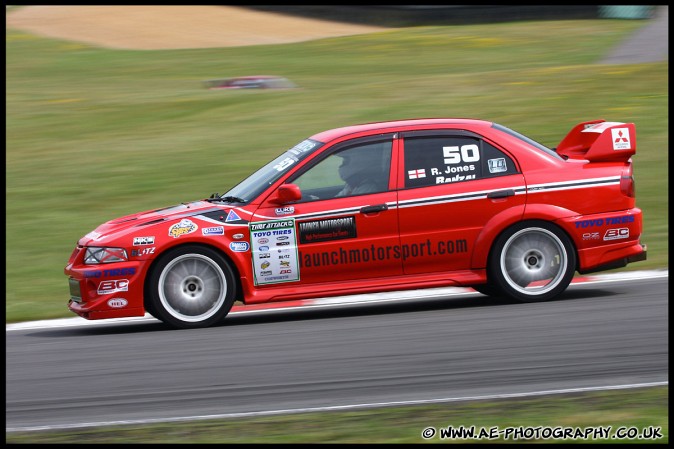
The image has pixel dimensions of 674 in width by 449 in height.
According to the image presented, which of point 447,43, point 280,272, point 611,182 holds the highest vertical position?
point 447,43

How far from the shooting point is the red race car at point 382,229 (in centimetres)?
873

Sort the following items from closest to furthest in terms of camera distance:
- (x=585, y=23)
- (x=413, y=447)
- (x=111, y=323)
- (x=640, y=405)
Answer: (x=413, y=447), (x=640, y=405), (x=111, y=323), (x=585, y=23)

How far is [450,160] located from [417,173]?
32cm

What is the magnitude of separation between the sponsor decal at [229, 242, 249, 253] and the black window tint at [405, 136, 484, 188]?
1.44 m

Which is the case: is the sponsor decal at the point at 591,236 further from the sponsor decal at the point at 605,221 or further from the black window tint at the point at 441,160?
the black window tint at the point at 441,160

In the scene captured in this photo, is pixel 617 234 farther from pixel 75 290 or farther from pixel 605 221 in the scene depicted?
pixel 75 290

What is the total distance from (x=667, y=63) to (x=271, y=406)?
1869 cm

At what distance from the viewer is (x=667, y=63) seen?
22.8 metres

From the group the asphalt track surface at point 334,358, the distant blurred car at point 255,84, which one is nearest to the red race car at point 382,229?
the asphalt track surface at point 334,358

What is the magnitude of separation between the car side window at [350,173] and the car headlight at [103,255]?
1.54 m

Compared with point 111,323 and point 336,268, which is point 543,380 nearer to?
point 336,268

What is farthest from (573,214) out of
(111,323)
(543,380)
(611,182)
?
(111,323)

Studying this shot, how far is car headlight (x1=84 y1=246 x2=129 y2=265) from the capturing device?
869cm

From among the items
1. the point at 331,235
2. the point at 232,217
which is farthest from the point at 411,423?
the point at 232,217
